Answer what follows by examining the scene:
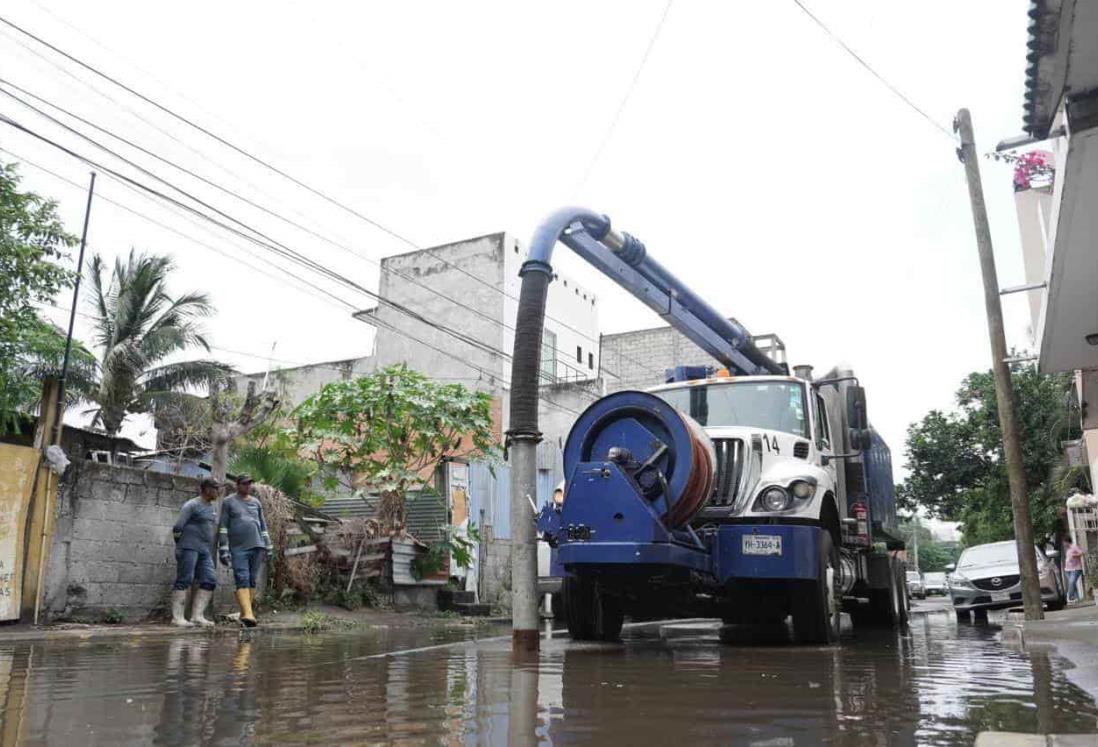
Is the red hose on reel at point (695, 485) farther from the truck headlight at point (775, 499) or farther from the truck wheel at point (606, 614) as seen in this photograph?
the truck wheel at point (606, 614)

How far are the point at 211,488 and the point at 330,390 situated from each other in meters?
6.08

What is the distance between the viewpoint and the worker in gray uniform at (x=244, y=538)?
10070 millimetres

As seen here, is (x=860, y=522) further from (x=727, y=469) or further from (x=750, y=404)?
(x=727, y=469)

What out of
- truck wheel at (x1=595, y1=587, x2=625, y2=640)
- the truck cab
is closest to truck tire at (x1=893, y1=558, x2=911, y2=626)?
the truck cab

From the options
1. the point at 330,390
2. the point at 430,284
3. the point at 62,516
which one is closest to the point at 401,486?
the point at 330,390

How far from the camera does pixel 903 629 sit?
12.2 metres

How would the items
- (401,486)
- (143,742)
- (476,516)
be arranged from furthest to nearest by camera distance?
(476,516)
(401,486)
(143,742)

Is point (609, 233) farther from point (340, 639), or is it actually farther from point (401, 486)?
Answer: point (401, 486)

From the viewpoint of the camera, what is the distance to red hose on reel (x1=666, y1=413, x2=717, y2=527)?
697cm

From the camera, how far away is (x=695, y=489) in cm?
703

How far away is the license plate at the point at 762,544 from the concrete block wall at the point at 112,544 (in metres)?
6.82

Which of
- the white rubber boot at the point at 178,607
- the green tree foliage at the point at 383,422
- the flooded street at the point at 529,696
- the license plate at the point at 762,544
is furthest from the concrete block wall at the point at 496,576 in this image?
the license plate at the point at 762,544

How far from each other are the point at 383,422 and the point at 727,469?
29.1ft

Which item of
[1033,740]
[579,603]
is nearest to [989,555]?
[579,603]
